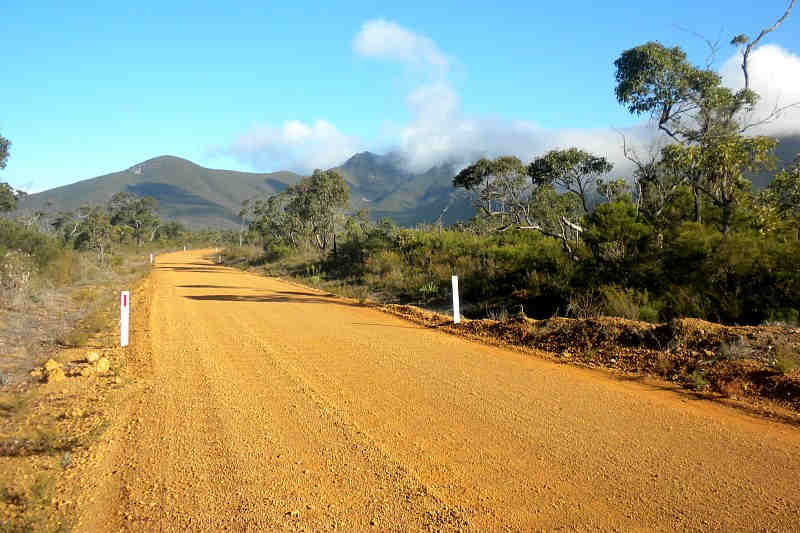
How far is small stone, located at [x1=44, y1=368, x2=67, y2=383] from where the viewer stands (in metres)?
7.11

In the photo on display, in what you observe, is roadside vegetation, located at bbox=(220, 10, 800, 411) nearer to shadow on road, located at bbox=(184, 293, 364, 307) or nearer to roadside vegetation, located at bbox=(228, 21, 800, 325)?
roadside vegetation, located at bbox=(228, 21, 800, 325)

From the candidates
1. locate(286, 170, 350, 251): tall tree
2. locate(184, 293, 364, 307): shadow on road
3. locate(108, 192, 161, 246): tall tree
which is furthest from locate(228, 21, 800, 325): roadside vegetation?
locate(108, 192, 161, 246): tall tree

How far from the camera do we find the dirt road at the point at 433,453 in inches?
140

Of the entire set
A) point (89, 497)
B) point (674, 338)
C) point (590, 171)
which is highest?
point (590, 171)

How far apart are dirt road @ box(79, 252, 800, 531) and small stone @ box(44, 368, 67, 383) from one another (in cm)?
111

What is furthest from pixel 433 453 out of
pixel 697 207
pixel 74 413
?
pixel 697 207

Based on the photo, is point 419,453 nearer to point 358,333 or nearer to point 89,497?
point 89,497

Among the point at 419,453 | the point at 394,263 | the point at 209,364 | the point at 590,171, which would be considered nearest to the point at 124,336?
the point at 209,364

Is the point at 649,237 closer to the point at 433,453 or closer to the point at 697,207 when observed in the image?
the point at 697,207

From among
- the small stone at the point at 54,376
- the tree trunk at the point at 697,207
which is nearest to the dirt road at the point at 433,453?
the small stone at the point at 54,376

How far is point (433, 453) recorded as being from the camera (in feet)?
15.0

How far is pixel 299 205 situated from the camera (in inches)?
1668

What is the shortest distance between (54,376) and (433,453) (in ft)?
17.8

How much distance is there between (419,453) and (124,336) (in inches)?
279
